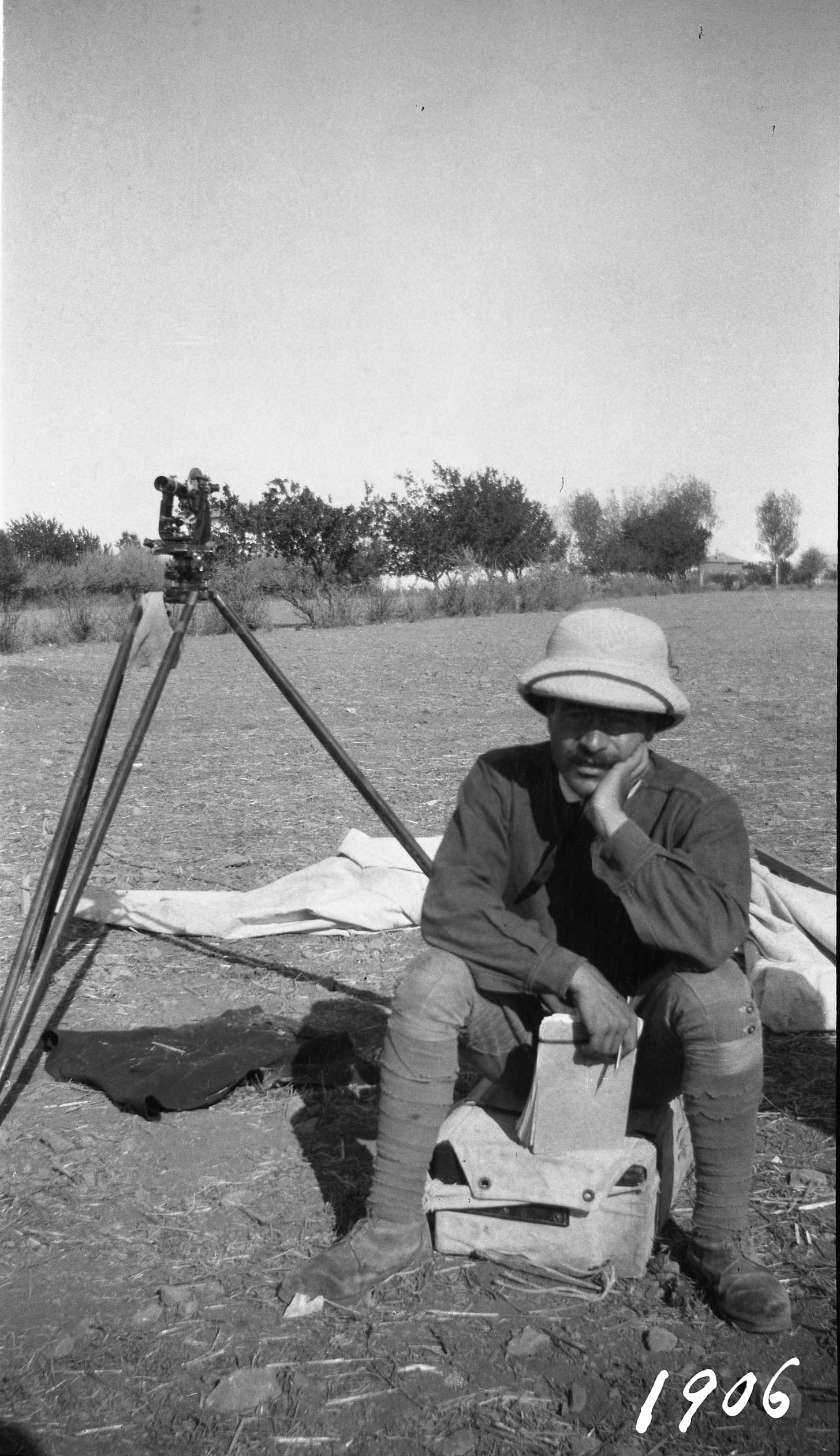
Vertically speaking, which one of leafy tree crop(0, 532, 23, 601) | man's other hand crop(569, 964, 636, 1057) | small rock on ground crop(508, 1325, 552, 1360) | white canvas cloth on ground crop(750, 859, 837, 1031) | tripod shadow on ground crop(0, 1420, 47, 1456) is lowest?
small rock on ground crop(508, 1325, 552, 1360)

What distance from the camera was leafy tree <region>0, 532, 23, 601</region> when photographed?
63.5ft

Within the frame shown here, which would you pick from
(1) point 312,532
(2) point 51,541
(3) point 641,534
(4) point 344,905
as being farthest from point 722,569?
(4) point 344,905

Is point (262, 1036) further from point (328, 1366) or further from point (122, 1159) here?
point (328, 1366)

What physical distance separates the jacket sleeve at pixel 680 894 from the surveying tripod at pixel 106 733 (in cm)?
78

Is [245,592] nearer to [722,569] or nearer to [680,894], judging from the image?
[722,569]

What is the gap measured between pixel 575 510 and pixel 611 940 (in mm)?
26254

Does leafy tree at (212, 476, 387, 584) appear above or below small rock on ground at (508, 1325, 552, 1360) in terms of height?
above

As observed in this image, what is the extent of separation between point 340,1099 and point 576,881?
4.07ft

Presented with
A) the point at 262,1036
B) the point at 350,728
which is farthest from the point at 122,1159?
the point at 350,728

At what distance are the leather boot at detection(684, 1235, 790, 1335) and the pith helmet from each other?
3.66ft

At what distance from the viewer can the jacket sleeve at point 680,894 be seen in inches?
94.5

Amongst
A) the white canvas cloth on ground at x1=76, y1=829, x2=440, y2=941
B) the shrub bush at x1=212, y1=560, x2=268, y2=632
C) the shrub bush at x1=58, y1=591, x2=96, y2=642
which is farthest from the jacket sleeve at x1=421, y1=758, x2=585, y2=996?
the shrub bush at x1=58, y1=591, x2=96, y2=642

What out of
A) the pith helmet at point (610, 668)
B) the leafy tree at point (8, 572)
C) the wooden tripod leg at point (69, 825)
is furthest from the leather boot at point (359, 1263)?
the leafy tree at point (8, 572)

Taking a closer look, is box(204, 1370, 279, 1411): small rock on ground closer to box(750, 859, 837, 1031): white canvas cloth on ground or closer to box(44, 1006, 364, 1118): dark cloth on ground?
box(44, 1006, 364, 1118): dark cloth on ground
